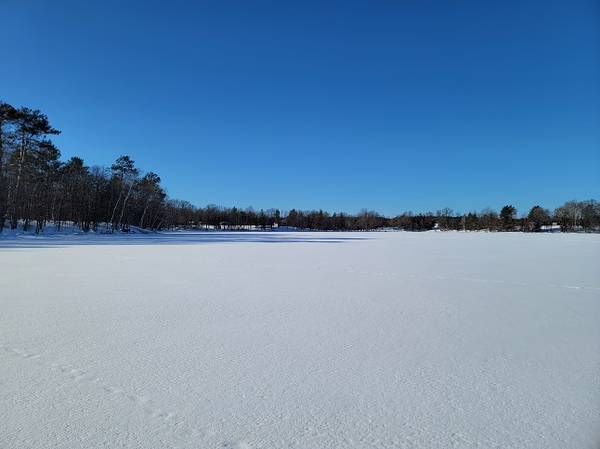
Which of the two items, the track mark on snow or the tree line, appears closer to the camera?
the track mark on snow

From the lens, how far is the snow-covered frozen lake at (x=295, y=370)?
270 centimetres

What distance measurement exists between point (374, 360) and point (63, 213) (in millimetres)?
61887

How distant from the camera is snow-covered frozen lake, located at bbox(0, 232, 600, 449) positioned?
2695mm

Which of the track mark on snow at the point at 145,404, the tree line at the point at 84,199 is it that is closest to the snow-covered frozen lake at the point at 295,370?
the track mark on snow at the point at 145,404

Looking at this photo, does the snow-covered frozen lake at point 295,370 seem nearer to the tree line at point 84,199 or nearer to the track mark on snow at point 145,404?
the track mark on snow at point 145,404

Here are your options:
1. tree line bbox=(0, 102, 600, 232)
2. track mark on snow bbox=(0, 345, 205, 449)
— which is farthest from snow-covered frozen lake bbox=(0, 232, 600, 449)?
tree line bbox=(0, 102, 600, 232)

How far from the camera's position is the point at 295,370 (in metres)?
3.84

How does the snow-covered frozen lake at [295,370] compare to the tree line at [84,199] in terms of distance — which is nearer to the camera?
the snow-covered frozen lake at [295,370]

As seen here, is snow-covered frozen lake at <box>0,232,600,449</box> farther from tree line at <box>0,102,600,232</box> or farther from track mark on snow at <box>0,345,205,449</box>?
tree line at <box>0,102,600,232</box>

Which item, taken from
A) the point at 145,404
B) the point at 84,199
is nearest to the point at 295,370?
the point at 145,404

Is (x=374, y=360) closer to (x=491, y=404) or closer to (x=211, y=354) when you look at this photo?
(x=491, y=404)

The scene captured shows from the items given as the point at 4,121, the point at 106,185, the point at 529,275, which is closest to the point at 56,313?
the point at 529,275

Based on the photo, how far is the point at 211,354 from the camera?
4.27m

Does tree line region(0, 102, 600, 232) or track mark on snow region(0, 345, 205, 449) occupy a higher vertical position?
tree line region(0, 102, 600, 232)
